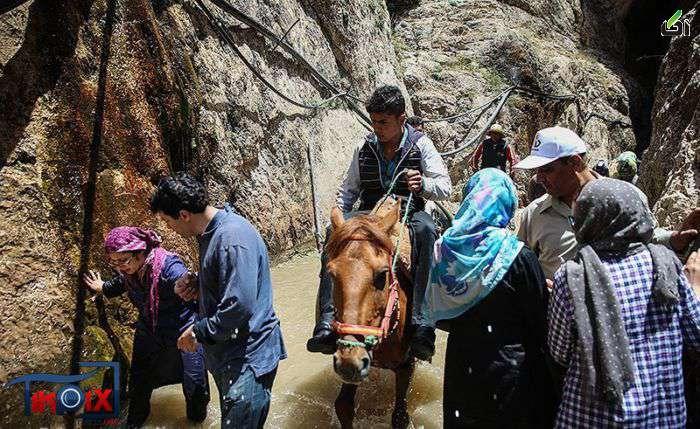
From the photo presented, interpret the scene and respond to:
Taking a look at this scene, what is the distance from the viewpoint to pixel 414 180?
145 inches

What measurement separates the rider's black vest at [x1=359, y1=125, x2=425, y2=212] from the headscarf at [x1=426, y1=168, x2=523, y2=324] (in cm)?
161

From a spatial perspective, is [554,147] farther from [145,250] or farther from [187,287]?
[145,250]

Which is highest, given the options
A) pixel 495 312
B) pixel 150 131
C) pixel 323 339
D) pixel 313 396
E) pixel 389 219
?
pixel 150 131

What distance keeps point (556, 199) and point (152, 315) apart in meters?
2.77

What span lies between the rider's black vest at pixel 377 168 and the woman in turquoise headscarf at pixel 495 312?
165 cm

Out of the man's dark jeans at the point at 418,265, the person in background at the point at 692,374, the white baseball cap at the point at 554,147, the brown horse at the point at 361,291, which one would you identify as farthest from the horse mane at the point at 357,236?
the person in background at the point at 692,374

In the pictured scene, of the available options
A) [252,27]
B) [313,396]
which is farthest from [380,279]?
[252,27]

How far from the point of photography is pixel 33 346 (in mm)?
3162

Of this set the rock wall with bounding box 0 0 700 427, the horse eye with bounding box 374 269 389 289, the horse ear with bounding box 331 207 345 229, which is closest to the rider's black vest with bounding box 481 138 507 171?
the rock wall with bounding box 0 0 700 427

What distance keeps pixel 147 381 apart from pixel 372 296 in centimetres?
196

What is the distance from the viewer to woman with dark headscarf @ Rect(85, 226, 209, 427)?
10.5ft

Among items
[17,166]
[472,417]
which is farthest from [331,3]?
[472,417]

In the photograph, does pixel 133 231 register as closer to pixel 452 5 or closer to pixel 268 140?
pixel 268 140

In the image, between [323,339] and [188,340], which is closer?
[188,340]
